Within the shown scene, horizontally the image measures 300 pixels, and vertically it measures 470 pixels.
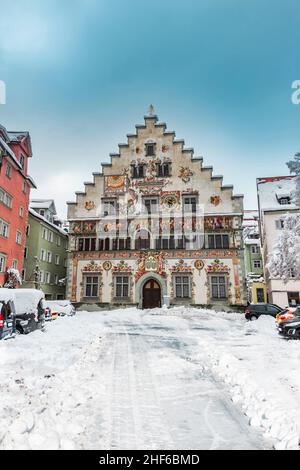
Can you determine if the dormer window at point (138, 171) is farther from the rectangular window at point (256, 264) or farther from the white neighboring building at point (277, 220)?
the rectangular window at point (256, 264)

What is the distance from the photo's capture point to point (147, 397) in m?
6.09

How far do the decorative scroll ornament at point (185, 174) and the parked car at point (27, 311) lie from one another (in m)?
21.6

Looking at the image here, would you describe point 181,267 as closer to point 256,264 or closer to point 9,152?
point 9,152

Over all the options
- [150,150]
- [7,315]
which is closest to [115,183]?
[150,150]

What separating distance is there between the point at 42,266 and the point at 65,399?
33.3 metres

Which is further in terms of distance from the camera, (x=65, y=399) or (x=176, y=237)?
(x=176, y=237)

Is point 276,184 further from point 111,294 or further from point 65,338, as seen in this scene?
point 65,338

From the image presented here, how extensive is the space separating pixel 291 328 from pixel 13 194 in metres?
25.0

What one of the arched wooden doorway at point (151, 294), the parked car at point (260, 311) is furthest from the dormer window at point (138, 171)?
the parked car at point (260, 311)

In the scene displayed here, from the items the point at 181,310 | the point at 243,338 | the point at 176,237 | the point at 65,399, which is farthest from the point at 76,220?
the point at 65,399

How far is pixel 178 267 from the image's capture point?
1206 inches

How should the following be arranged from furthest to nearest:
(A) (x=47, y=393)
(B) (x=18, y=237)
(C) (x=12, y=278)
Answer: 1. (B) (x=18, y=237)
2. (C) (x=12, y=278)
3. (A) (x=47, y=393)

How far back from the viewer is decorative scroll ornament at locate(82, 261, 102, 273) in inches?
1258

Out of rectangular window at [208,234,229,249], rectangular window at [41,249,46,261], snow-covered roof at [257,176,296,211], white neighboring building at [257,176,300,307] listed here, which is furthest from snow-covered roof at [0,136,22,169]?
snow-covered roof at [257,176,296,211]
